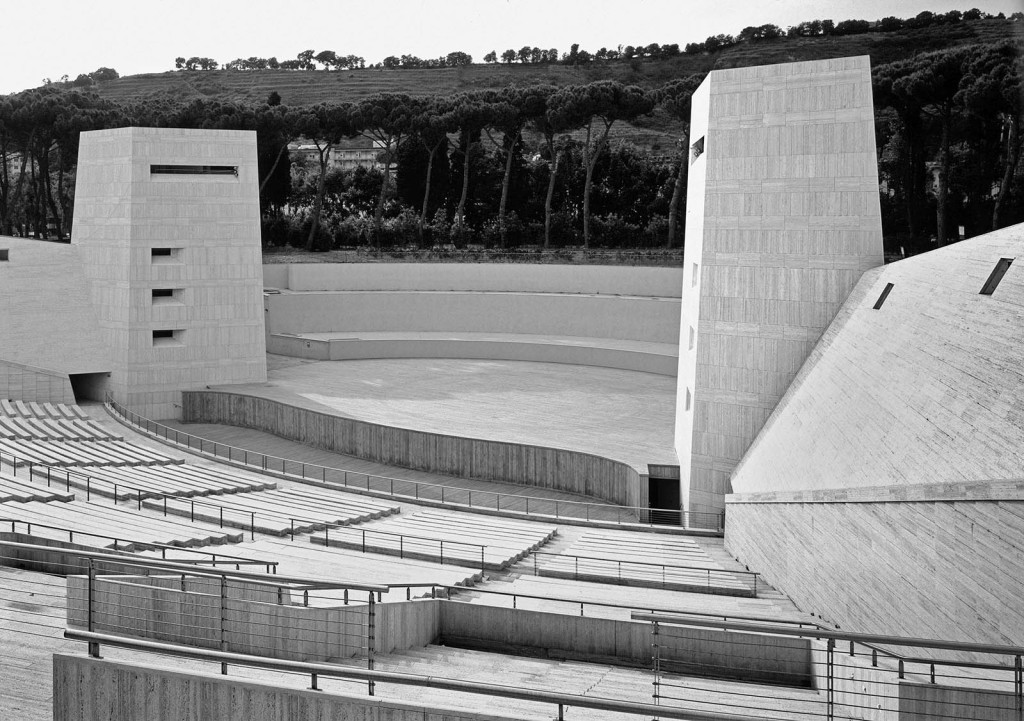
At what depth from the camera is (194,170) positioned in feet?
91.7

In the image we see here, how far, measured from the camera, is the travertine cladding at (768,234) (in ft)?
53.8

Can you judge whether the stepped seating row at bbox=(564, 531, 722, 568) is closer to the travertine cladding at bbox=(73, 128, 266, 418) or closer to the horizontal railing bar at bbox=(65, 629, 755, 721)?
the horizontal railing bar at bbox=(65, 629, 755, 721)

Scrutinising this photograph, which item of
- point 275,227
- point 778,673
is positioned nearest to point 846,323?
point 778,673

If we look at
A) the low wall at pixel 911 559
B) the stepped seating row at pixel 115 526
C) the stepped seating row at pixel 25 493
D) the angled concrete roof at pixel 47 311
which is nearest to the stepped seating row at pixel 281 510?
the stepped seating row at pixel 115 526

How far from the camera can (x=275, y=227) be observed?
4350 centimetres

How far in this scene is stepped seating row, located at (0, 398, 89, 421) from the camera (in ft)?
74.7

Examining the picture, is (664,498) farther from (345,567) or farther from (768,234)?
(345,567)

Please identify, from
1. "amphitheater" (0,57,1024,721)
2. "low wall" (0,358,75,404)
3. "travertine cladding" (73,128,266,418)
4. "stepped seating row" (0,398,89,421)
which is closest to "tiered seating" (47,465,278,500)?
"amphitheater" (0,57,1024,721)

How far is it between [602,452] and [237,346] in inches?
479

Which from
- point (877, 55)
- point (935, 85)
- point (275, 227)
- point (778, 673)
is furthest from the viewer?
point (877, 55)

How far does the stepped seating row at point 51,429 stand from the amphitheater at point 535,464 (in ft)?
0.44

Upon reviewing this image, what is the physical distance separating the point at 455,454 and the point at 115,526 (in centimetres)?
956

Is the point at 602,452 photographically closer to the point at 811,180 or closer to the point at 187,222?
the point at 811,180

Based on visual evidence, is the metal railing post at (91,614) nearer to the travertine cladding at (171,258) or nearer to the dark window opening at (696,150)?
the dark window opening at (696,150)
